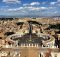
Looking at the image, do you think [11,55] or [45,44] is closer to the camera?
[11,55]

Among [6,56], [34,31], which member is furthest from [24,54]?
[34,31]

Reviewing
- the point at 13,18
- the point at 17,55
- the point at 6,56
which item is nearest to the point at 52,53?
the point at 17,55

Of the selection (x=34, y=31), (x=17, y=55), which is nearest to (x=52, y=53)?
(x=17, y=55)

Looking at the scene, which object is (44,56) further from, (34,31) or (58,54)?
(34,31)

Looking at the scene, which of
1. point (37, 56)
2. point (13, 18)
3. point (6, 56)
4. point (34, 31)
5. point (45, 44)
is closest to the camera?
point (6, 56)

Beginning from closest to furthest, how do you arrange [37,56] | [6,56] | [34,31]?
[6,56]
[37,56]
[34,31]

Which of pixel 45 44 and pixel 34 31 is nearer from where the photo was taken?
pixel 45 44

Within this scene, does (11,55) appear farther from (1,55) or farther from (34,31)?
(34,31)

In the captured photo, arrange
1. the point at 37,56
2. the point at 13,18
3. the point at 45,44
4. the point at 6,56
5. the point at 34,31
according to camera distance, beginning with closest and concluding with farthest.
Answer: the point at 6,56, the point at 37,56, the point at 45,44, the point at 34,31, the point at 13,18
